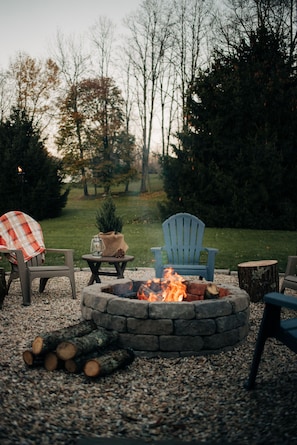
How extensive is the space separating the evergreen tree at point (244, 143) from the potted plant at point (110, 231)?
28.6 ft

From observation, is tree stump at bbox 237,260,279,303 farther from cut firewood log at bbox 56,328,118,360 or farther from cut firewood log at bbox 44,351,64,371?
cut firewood log at bbox 44,351,64,371

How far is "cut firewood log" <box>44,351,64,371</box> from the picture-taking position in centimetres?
298

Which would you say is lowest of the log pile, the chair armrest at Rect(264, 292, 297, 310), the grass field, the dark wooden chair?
the grass field

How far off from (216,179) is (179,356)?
36.8ft

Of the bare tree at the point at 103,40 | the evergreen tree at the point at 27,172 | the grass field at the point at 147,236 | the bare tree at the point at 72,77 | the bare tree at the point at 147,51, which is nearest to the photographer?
the grass field at the point at 147,236

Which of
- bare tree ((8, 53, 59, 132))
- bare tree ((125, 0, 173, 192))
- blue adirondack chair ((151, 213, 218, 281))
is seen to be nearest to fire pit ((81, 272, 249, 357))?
blue adirondack chair ((151, 213, 218, 281))

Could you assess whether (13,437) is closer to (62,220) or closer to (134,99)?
(62,220)

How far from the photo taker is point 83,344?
298cm

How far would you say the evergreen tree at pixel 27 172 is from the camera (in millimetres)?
18078

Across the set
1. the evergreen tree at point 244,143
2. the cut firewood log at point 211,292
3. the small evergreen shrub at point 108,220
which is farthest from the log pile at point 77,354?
the evergreen tree at point 244,143

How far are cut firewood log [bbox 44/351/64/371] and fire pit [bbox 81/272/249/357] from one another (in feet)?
1.78

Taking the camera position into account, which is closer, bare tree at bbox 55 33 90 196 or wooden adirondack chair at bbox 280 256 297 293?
wooden adirondack chair at bbox 280 256 297 293

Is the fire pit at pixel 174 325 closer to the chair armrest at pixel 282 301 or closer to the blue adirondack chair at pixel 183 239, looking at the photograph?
the chair armrest at pixel 282 301

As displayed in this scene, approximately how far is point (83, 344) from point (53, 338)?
24 cm
